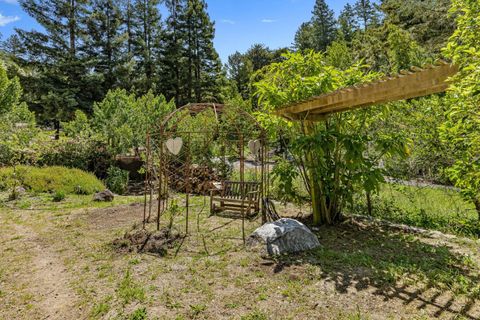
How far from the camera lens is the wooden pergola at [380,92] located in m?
3.00

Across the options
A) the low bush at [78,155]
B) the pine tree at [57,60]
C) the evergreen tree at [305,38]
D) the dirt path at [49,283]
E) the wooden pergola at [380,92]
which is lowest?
the dirt path at [49,283]

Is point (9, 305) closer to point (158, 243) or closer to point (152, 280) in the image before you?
point (152, 280)

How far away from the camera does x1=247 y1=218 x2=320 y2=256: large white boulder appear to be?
3779 mm

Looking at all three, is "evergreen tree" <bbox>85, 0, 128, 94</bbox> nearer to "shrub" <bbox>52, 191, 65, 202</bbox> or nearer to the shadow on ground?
"shrub" <bbox>52, 191, 65, 202</bbox>

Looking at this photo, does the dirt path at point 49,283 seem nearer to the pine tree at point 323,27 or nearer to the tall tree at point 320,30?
the tall tree at point 320,30

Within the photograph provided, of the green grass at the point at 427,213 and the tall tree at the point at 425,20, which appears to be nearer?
the green grass at the point at 427,213


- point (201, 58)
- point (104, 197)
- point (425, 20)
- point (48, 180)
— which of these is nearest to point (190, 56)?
point (201, 58)

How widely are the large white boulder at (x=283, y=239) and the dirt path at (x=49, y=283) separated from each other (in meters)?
2.24

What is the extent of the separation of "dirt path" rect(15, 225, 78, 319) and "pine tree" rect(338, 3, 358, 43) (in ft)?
105

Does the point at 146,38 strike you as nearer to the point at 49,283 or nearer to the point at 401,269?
the point at 49,283

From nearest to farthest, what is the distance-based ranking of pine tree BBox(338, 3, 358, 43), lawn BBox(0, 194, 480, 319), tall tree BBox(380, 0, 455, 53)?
lawn BBox(0, 194, 480, 319) < tall tree BBox(380, 0, 455, 53) < pine tree BBox(338, 3, 358, 43)

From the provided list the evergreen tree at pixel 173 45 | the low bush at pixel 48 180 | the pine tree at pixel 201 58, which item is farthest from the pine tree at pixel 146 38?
the low bush at pixel 48 180

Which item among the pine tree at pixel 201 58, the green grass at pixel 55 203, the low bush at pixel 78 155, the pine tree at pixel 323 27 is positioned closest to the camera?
the green grass at pixel 55 203

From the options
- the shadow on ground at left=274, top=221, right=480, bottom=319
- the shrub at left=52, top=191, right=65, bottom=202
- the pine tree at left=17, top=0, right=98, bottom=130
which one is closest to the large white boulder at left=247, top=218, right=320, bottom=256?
the shadow on ground at left=274, top=221, right=480, bottom=319
